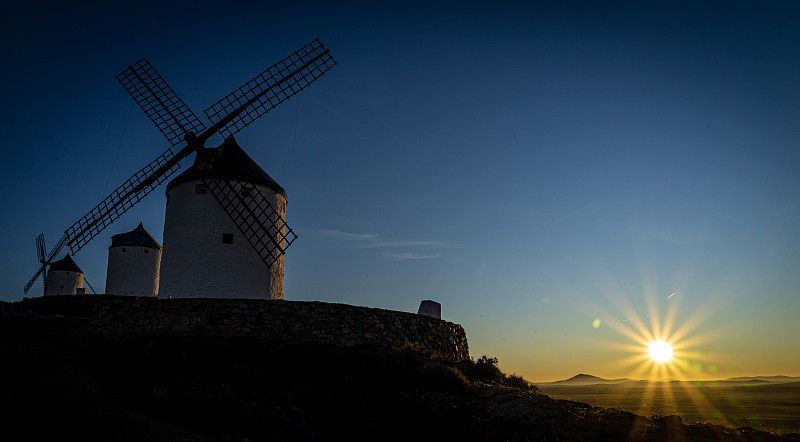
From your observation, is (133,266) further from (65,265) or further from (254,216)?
(254,216)

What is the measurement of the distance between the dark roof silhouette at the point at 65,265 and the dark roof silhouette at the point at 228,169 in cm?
2429

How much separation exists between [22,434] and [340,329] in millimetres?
9339

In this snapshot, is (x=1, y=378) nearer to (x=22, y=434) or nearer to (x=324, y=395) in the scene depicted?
(x=22, y=434)

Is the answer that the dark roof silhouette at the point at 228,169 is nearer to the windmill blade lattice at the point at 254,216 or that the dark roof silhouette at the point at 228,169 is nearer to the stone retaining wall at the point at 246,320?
the windmill blade lattice at the point at 254,216

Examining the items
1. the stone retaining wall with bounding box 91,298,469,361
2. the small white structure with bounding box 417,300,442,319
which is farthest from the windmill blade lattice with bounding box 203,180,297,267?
the small white structure with bounding box 417,300,442,319

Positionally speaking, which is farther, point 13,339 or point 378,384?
point 13,339

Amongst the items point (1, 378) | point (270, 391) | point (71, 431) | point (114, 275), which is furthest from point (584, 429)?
point (114, 275)

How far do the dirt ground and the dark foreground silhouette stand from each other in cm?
2

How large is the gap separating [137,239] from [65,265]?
10.7 m

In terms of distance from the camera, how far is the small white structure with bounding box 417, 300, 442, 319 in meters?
22.5

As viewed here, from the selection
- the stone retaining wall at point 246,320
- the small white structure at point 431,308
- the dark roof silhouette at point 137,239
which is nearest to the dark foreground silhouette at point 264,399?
the stone retaining wall at point 246,320

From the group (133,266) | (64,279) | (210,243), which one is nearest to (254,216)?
(210,243)

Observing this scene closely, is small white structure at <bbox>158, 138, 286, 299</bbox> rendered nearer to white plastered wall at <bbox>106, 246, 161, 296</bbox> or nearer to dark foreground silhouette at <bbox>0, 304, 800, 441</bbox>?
dark foreground silhouette at <bbox>0, 304, 800, 441</bbox>

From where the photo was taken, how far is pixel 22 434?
823 centimetres
